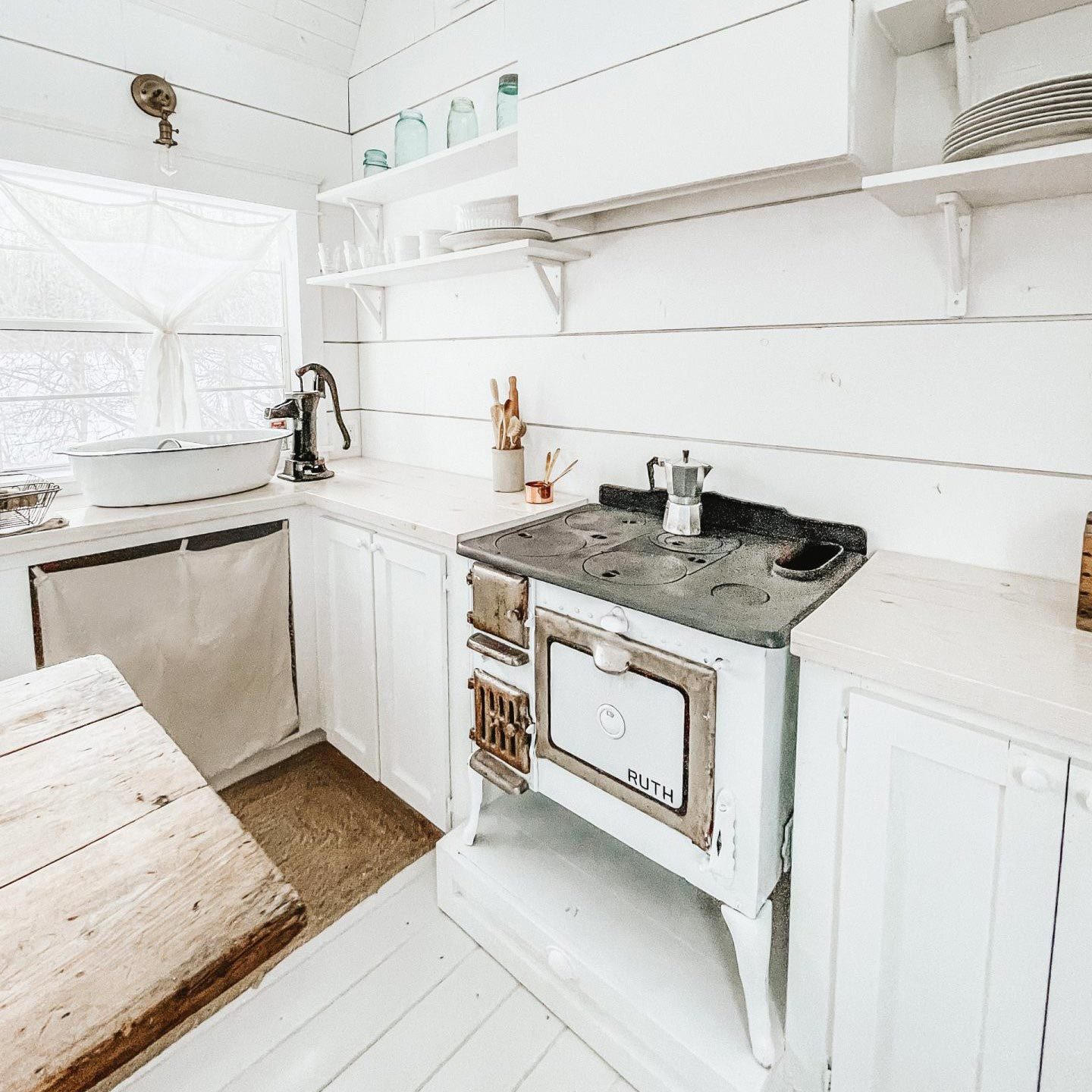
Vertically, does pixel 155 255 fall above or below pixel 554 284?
above

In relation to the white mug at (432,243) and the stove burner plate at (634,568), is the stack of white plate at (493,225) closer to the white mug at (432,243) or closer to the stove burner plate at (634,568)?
the white mug at (432,243)

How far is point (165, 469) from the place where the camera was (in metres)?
2.10

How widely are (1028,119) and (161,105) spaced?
2.44 metres

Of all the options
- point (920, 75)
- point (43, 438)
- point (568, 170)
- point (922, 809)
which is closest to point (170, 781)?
point (922, 809)

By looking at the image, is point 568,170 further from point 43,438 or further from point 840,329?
point 43,438

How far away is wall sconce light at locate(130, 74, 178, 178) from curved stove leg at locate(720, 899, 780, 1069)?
2694 millimetres

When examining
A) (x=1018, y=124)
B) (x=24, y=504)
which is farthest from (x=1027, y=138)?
(x=24, y=504)

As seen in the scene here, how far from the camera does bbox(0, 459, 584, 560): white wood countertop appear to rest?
1.84m

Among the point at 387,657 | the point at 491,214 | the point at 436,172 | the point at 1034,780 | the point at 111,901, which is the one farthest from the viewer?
the point at 436,172

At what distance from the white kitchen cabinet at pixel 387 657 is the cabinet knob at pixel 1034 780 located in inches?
51.1

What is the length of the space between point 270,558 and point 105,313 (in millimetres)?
994

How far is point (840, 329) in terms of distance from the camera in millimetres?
1579

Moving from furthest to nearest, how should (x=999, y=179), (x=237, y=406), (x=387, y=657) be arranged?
(x=237, y=406) → (x=387, y=657) → (x=999, y=179)

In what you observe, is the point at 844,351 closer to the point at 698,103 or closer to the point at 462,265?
the point at 698,103
